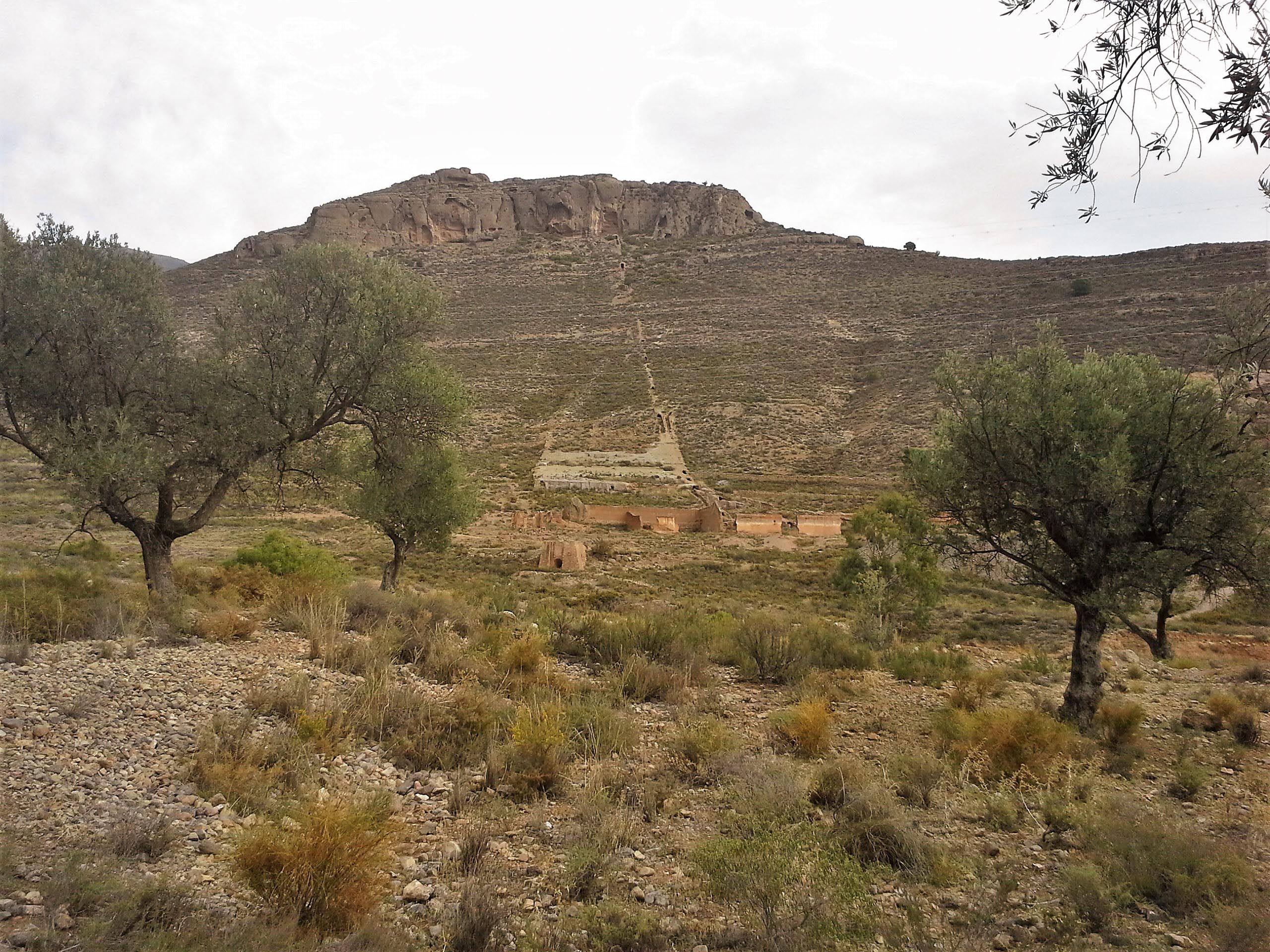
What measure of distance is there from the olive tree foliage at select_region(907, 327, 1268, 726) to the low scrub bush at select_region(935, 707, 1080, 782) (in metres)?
2.07

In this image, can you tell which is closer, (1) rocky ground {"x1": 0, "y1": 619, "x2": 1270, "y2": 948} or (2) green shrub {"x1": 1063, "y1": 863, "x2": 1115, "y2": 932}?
(1) rocky ground {"x1": 0, "y1": 619, "x2": 1270, "y2": 948}

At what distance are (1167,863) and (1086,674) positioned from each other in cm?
489

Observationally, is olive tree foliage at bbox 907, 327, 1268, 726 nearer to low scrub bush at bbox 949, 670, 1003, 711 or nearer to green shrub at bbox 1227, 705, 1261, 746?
low scrub bush at bbox 949, 670, 1003, 711

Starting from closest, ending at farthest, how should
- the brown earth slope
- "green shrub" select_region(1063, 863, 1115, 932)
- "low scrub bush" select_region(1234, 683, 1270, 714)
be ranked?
"green shrub" select_region(1063, 863, 1115, 932), "low scrub bush" select_region(1234, 683, 1270, 714), the brown earth slope

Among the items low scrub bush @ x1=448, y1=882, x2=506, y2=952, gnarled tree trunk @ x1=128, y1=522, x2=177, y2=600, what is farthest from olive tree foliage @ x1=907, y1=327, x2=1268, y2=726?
→ gnarled tree trunk @ x1=128, y1=522, x2=177, y2=600

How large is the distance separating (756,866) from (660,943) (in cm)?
89

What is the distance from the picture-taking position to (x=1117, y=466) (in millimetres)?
8281

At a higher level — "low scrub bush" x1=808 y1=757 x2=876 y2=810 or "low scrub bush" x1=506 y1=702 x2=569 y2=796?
"low scrub bush" x1=506 y1=702 x2=569 y2=796

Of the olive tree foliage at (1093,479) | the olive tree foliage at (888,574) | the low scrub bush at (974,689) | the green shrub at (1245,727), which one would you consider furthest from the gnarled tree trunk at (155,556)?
the green shrub at (1245,727)

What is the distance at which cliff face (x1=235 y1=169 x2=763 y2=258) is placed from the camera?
117375 mm

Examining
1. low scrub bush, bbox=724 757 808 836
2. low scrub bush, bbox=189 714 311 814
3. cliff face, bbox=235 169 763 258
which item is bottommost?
low scrub bush, bbox=724 757 808 836

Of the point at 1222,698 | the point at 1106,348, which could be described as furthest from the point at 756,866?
the point at 1106,348

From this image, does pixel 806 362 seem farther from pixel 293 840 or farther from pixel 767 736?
pixel 293 840

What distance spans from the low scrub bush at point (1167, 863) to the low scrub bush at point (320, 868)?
4.66 meters
